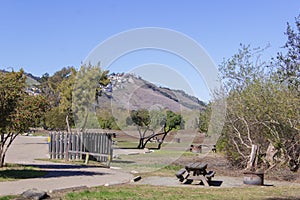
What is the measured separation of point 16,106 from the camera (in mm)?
13625

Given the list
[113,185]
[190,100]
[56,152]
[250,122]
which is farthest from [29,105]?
[190,100]

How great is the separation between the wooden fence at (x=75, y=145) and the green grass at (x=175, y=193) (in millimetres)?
9661

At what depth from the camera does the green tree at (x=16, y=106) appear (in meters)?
12.7

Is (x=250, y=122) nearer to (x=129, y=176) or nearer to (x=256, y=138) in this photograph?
(x=256, y=138)

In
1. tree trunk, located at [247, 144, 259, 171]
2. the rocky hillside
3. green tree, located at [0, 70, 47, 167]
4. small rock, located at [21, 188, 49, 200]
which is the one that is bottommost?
small rock, located at [21, 188, 49, 200]

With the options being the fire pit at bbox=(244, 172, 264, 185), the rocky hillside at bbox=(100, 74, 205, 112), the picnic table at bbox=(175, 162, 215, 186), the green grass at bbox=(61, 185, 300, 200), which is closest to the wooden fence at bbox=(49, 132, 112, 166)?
the picnic table at bbox=(175, 162, 215, 186)

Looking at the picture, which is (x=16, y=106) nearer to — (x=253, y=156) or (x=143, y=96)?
(x=253, y=156)

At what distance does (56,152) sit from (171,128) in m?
16.9

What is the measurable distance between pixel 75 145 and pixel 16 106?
29.4ft

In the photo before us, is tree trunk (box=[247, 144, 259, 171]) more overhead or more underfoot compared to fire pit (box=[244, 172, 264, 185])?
more overhead

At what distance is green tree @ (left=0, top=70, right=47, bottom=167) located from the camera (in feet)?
41.7

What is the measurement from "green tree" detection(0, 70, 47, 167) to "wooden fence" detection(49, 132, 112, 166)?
6.39m

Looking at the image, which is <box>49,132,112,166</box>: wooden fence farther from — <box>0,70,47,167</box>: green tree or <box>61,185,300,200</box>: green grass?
<box>61,185,300,200</box>: green grass

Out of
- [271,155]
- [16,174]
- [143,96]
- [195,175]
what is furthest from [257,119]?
[143,96]
